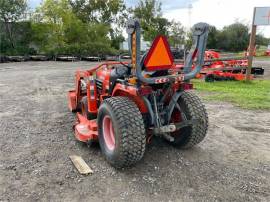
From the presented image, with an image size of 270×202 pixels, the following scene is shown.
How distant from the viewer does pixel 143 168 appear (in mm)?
3961

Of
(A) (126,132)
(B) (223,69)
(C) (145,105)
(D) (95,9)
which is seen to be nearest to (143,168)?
(A) (126,132)

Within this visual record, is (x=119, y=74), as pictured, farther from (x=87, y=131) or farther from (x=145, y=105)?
(x=87, y=131)

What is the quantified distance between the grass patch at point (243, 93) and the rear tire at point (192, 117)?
3.50 meters

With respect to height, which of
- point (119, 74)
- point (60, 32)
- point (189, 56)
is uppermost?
point (60, 32)

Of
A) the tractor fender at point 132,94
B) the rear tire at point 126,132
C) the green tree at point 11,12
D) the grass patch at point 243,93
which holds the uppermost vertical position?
the green tree at point 11,12

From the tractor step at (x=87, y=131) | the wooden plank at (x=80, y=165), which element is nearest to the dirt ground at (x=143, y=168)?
the wooden plank at (x=80, y=165)

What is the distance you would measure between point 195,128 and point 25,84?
28.1 ft

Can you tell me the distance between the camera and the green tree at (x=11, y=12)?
26288mm

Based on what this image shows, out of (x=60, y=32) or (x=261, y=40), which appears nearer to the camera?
(x=60, y=32)

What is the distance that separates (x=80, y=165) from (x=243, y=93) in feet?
21.2

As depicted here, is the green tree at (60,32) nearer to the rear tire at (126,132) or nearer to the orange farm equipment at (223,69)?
the orange farm equipment at (223,69)

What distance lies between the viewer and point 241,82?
11594 millimetres

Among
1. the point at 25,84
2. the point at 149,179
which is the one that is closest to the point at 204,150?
the point at 149,179

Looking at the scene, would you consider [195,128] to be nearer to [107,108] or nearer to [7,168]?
[107,108]
